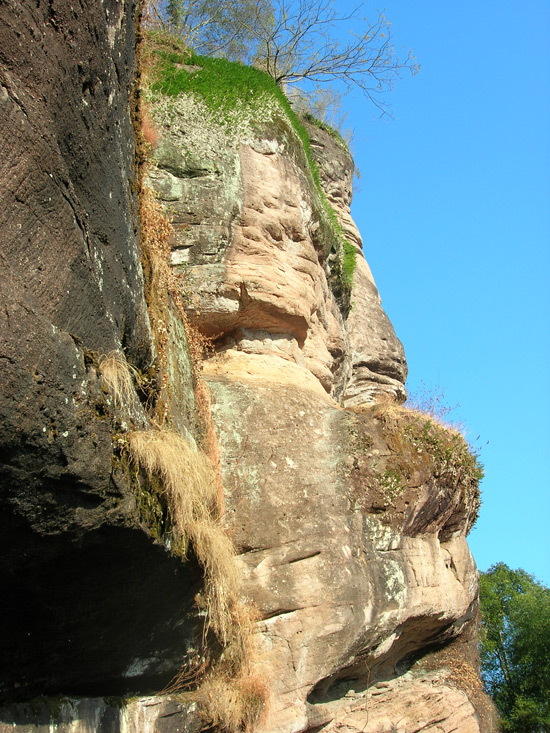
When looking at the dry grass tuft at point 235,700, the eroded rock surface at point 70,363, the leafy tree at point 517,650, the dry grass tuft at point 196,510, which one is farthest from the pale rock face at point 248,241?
the leafy tree at point 517,650

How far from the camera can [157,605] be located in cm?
532

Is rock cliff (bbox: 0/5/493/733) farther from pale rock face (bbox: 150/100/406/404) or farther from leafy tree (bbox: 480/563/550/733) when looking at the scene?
leafy tree (bbox: 480/563/550/733)

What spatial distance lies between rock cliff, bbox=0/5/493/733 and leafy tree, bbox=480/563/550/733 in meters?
8.81

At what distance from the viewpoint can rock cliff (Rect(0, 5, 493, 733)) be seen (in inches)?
157

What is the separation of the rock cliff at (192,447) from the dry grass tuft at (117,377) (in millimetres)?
19

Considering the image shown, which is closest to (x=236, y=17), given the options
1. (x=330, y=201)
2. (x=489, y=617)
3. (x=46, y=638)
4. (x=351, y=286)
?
(x=330, y=201)

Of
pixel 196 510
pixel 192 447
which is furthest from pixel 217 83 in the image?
pixel 196 510

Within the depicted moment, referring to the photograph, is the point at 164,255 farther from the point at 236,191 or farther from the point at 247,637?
the point at 247,637

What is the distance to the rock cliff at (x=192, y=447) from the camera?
13.1 feet

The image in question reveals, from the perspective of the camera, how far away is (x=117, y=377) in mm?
4625

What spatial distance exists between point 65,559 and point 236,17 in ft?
37.0

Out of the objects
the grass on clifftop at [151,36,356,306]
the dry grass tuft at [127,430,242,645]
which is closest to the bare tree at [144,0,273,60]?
the grass on clifftop at [151,36,356,306]

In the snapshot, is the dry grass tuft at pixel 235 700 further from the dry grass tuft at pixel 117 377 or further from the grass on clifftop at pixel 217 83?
the grass on clifftop at pixel 217 83

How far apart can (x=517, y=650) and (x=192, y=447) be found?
599 inches
